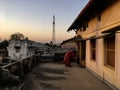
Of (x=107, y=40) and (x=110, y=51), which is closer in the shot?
(x=110, y=51)

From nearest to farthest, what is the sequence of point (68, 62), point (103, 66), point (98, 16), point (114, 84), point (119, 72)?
point (119, 72) → point (114, 84) → point (103, 66) → point (98, 16) → point (68, 62)

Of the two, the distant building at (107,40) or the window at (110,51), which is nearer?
the distant building at (107,40)

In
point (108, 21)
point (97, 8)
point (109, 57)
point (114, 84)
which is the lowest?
point (114, 84)

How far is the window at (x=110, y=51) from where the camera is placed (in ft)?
31.4

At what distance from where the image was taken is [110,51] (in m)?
10.1

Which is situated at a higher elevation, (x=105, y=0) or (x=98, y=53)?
(x=105, y=0)

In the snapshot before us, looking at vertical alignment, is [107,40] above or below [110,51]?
above

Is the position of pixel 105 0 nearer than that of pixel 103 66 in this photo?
Yes

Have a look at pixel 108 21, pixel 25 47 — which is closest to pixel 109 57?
pixel 108 21

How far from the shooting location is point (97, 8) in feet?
36.8

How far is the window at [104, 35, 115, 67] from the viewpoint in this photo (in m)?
9.59

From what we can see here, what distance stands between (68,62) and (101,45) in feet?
24.2

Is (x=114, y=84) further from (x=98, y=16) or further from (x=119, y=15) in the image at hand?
(x=98, y=16)

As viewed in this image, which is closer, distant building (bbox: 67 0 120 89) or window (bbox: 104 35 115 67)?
distant building (bbox: 67 0 120 89)
